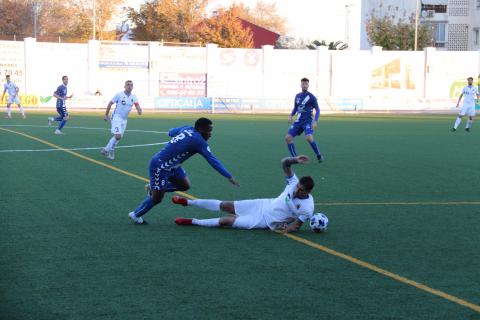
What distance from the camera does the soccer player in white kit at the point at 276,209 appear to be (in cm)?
923

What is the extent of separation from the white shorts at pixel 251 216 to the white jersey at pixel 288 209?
79mm

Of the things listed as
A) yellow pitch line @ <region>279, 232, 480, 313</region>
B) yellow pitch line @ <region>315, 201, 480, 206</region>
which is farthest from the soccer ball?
yellow pitch line @ <region>315, 201, 480, 206</region>

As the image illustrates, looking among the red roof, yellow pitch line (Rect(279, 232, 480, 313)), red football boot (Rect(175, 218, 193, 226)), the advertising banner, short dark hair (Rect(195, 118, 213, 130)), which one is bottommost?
yellow pitch line (Rect(279, 232, 480, 313))

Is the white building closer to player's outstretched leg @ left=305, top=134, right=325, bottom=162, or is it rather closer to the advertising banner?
the advertising banner

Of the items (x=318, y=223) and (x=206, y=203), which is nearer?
(x=318, y=223)

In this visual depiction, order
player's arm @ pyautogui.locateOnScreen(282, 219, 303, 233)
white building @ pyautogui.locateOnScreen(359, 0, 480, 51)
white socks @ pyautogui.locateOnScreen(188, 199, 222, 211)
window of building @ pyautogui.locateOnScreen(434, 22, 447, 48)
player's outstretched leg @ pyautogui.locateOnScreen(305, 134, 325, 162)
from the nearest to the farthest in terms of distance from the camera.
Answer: player's arm @ pyautogui.locateOnScreen(282, 219, 303, 233) → white socks @ pyautogui.locateOnScreen(188, 199, 222, 211) → player's outstretched leg @ pyautogui.locateOnScreen(305, 134, 325, 162) → white building @ pyautogui.locateOnScreen(359, 0, 480, 51) → window of building @ pyautogui.locateOnScreen(434, 22, 447, 48)

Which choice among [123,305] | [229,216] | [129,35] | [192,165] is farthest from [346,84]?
[123,305]

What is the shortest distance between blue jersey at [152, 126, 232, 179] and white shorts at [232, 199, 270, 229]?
0.67 m

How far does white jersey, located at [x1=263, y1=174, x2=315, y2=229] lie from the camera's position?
30.3ft

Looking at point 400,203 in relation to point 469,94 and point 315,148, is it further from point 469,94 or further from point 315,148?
point 469,94

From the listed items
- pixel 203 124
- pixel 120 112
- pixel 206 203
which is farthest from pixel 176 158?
pixel 120 112

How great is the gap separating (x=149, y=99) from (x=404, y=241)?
142 ft

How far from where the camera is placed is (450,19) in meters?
77.4

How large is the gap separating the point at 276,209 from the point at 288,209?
180mm
